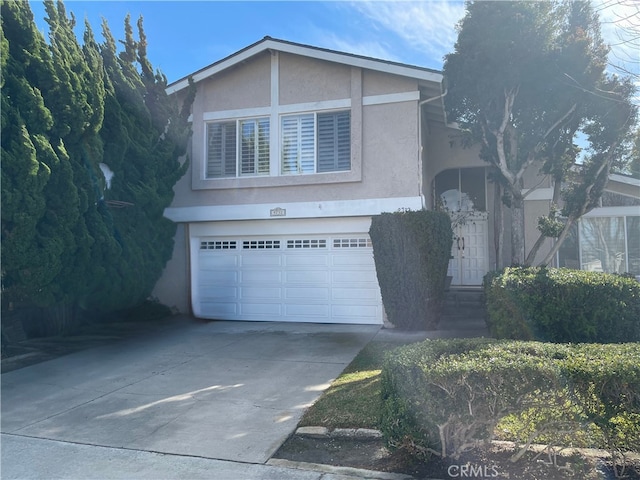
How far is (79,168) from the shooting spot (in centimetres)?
811

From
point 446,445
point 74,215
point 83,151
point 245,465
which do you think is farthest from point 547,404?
point 83,151

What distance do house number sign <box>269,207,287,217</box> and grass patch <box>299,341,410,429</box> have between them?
5.09 meters

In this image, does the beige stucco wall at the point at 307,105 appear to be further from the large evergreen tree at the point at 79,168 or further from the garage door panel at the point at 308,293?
the garage door panel at the point at 308,293

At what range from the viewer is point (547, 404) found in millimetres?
3686

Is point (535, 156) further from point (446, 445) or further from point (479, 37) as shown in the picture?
point (446, 445)

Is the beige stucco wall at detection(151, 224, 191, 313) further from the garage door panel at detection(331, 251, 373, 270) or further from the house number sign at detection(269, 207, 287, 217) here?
the garage door panel at detection(331, 251, 373, 270)

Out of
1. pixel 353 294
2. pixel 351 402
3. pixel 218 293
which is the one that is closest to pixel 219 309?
pixel 218 293

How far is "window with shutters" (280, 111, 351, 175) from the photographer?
1124cm

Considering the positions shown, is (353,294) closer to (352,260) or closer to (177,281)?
(352,260)

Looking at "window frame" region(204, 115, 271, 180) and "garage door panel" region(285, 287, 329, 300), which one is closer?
"garage door panel" region(285, 287, 329, 300)

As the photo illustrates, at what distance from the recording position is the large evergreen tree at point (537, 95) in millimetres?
9734

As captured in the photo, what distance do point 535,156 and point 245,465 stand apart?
31.2ft

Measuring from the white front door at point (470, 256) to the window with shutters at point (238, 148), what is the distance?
614 cm

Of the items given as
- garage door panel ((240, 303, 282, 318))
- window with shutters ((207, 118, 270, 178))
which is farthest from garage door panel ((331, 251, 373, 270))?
window with shutters ((207, 118, 270, 178))
